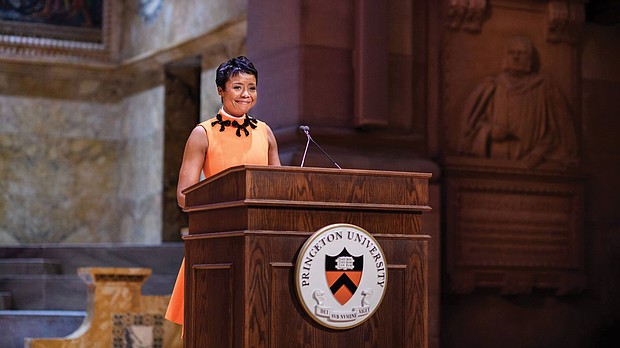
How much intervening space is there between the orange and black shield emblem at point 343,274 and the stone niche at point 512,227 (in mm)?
4338

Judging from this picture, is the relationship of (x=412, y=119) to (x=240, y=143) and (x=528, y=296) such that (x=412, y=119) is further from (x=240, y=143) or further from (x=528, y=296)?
(x=240, y=143)

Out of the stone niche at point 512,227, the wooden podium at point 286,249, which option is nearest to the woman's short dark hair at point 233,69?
the wooden podium at point 286,249

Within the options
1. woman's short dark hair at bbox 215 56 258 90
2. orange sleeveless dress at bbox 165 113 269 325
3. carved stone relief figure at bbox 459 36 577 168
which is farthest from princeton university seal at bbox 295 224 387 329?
carved stone relief figure at bbox 459 36 577 168

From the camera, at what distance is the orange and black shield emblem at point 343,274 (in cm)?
401

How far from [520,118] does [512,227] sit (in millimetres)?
898

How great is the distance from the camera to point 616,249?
29.9 feet

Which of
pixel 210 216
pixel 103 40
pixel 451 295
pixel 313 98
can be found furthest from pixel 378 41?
pixel 103 40

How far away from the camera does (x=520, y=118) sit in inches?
346

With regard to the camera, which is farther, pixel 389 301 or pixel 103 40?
pixel 103 40

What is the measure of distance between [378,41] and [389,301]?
3936mm

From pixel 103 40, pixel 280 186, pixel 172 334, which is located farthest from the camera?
pixel 103 40

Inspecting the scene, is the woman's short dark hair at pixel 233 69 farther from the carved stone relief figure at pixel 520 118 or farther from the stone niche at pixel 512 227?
the carved stone relief figure at pixel 520 118

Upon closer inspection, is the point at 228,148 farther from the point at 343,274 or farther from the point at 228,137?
the point at 343,274

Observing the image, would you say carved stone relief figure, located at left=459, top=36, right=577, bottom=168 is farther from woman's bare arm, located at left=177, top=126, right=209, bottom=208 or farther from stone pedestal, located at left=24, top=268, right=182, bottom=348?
woman's bare arm, located at left=177, top=126, right=209, bottom=208
